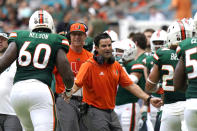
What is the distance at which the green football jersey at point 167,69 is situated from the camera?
21.4 feet

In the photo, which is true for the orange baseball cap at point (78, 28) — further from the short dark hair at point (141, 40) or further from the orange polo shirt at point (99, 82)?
the short dark hair at point (141, 40)

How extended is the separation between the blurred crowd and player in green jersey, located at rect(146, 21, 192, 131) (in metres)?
10.7

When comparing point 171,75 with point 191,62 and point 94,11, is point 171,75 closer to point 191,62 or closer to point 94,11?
point 191,62

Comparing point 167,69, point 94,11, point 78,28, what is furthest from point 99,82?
point 94,11

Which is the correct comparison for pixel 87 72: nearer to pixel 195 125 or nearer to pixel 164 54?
pixel 164 54

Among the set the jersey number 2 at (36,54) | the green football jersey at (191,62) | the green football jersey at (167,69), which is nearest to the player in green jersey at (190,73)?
the green football jersey at (191,62)

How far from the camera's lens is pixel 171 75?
21.6 feet

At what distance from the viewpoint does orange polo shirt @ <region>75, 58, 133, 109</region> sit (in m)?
6.88

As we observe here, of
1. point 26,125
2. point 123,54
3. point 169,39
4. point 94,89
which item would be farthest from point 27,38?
point 123,54

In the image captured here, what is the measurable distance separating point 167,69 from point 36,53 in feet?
6.11

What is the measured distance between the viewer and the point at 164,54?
6512 mm

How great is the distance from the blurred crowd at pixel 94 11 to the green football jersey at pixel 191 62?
11.9 metres

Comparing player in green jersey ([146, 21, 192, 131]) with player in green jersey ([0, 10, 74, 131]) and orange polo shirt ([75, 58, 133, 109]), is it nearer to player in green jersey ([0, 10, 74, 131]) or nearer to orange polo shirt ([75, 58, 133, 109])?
orange polo shirt ([75, 58, 133, 109])

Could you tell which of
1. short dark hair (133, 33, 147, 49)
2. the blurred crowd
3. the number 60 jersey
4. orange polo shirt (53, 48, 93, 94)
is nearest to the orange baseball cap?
orange polo shirt (53, 48, 93, 94)
